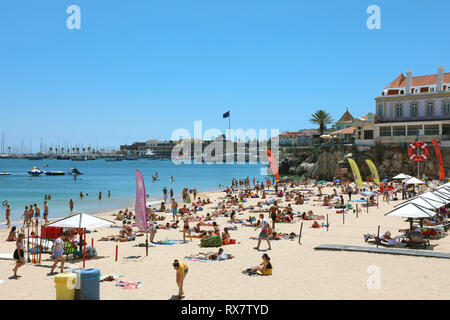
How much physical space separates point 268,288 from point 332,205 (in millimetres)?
18605

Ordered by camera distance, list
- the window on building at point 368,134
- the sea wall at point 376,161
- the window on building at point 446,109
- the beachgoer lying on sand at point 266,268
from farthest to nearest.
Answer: the window on building at point 368,134
the window on building at point 446,109
the sea wall at point 376,161
the beachgoer lying on sand at point 266,268

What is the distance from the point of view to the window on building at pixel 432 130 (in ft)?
161

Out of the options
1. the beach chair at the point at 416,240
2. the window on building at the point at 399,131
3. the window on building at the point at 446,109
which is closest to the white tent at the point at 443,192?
the beach chair at the point at 416,240

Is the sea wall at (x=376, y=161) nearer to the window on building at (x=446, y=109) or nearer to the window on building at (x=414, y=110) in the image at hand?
the window on building at (x=446, y=109)

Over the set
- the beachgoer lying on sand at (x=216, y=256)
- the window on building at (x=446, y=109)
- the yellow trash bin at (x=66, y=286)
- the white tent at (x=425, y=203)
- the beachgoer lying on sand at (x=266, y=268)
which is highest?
the window on building at (x=446, y=109)

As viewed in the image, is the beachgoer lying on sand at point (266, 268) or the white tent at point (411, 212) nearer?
the beachgoer lying on sand at point (266, 268)

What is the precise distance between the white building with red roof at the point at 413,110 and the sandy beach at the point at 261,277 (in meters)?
37.6

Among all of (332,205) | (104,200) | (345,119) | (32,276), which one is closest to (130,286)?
(32,276)

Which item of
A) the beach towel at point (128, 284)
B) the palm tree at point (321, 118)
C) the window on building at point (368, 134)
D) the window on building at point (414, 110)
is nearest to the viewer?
the beach towel at point (128, 284)

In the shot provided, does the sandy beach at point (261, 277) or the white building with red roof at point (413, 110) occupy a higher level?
the white building with red roof at point (413, 110)

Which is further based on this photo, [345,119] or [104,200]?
[345,119]

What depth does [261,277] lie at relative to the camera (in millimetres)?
10664

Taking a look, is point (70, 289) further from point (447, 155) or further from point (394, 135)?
point (394, 135)
